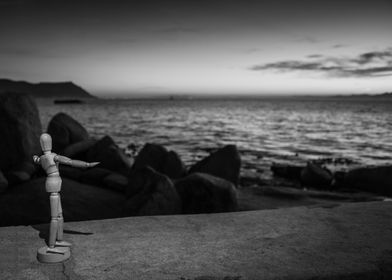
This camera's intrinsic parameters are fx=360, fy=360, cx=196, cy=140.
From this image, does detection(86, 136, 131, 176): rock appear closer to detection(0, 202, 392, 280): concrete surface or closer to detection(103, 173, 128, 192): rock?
detection(103, 173, 128, 192): rock

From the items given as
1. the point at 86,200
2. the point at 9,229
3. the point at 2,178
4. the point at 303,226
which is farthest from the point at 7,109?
the point at 303,226

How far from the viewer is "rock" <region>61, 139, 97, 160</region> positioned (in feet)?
39.6

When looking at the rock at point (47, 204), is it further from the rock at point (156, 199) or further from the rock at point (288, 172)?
the rock at point (288, 172)

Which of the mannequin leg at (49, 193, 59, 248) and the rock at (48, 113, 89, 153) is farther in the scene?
the rock at (48, 113, 89, 153)

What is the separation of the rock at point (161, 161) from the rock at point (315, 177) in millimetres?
4369

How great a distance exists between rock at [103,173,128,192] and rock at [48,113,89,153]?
4.76m

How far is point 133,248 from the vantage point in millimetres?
2943

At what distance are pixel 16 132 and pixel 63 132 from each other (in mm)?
3276

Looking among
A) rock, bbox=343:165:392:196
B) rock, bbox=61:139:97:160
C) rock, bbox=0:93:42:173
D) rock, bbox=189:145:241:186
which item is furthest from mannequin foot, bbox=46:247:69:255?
rock, bbox=343:165:392:196

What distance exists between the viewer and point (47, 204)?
6980 millimetres

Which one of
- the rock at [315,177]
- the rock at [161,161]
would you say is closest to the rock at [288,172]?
the rock at [315,177]

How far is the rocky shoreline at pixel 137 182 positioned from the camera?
6.52 meters

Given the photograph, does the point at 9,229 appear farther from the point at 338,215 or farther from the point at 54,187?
the point at 338,215

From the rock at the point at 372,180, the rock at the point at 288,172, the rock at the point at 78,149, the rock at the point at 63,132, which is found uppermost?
the rock at the point at 63,132
